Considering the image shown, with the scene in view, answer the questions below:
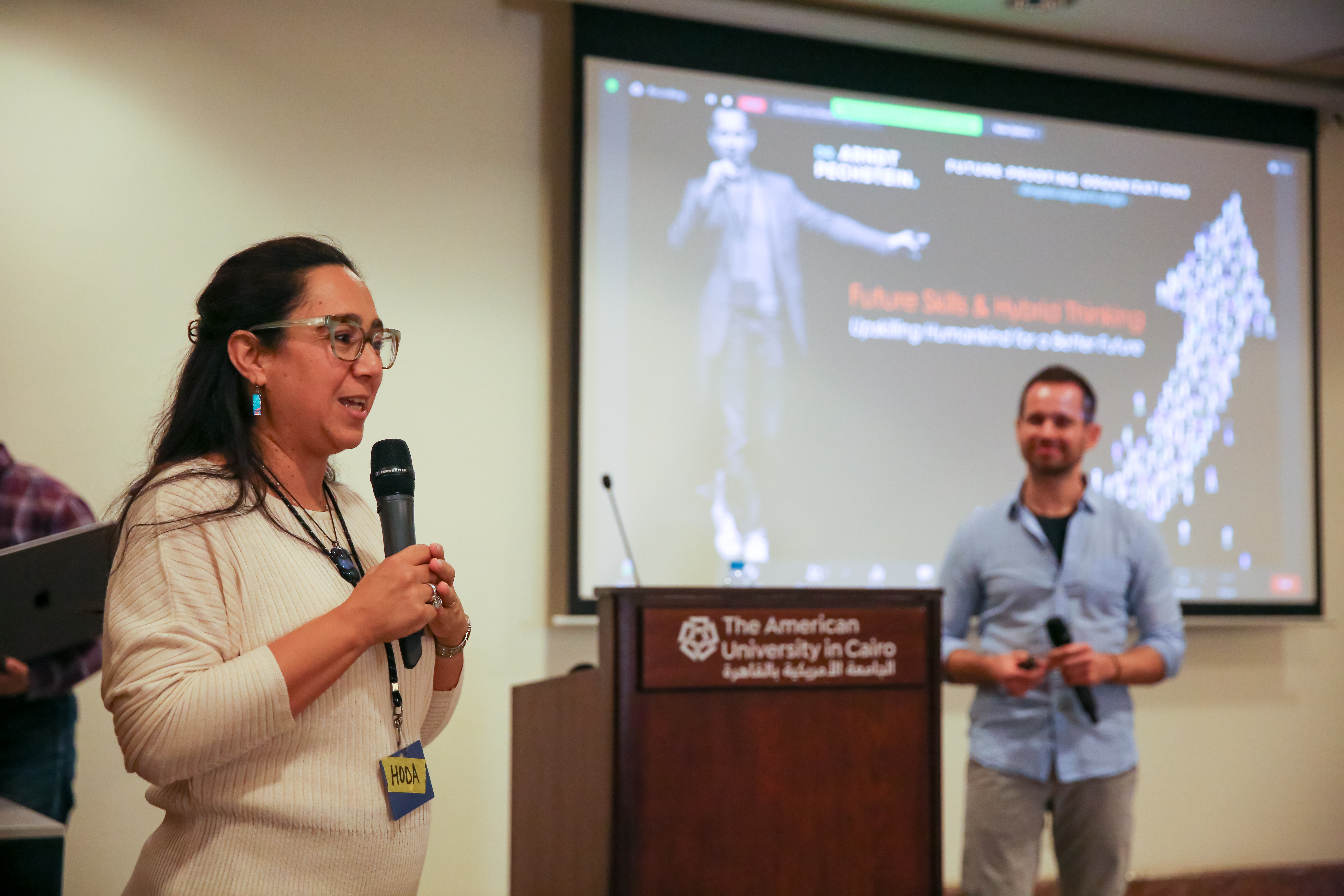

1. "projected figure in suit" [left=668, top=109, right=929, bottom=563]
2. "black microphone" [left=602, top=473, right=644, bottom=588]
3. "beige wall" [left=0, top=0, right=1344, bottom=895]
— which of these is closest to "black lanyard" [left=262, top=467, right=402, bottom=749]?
"black microphone" [left=602, top=473, right=644, bottom=588]

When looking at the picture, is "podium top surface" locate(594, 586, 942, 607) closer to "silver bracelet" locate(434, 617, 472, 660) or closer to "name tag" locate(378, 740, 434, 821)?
"silver bracelet" locate(434, 617, 472, 660)

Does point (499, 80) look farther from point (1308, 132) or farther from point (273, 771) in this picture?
point (1308, 132)

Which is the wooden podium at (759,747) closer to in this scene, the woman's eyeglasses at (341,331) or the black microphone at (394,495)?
the black microphone at (394,495)

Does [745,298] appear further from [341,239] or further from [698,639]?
[698,639]

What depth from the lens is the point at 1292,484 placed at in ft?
15.0

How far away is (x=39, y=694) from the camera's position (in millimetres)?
2633

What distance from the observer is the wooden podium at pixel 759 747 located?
7.41ft

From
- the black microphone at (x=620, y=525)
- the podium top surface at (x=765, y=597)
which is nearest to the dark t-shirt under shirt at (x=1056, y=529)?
the podium top surface at (x=765, y=597)

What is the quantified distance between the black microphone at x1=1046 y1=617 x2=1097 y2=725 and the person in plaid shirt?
7.59 feet

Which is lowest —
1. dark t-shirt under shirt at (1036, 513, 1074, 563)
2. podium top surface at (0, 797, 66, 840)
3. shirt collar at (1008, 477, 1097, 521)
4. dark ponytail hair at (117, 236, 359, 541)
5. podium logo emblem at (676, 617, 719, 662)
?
podium top surface at (0, 797, 66, 840)

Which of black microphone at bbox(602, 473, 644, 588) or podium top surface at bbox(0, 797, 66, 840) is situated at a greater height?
black microphone at bbox(602, 473, 644, 588)

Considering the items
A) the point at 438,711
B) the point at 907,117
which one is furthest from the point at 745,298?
the point at 438,711

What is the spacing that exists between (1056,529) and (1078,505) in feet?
0.29

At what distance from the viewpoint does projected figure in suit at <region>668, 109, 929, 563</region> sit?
3.92 meters
